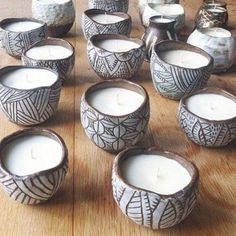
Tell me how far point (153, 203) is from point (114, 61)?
0.99 feet

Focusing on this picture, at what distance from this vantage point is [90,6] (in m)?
0.89

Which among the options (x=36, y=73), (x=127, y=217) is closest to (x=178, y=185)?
(x=127, y=217)

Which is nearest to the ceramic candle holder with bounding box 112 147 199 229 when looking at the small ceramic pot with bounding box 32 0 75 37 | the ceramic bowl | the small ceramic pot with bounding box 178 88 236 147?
the small ceramic pot with bounding box 178 88 236 147

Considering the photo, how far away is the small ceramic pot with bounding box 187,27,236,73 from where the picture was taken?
27.6 inches

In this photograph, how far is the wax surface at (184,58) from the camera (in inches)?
25.3

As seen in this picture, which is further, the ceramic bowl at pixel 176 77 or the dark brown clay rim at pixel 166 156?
the ceramic bowl at pixel 176 77

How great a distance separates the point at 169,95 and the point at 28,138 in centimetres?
25

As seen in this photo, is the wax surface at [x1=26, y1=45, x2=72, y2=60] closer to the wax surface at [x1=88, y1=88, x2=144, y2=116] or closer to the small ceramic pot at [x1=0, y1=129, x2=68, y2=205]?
the wax surface at [x1=88, y1=88, x2=144, y2=116]

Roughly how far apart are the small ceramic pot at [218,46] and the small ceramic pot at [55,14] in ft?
0.77

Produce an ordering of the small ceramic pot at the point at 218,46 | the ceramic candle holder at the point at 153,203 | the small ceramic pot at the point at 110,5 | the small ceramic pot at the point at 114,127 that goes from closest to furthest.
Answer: the ceramic candle holder at the point at 153,203
the small ceramic pot at the point at 114,127
the small ceramic pot at the point at 218,46
the small ceramic pot at the point at 110,5

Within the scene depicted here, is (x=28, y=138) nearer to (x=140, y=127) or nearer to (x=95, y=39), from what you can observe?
(x=140, y=127)

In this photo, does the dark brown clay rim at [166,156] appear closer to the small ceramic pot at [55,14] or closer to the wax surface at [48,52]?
the wax surface at [48,52]

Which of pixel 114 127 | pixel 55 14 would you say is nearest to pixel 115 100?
pixel 114 127

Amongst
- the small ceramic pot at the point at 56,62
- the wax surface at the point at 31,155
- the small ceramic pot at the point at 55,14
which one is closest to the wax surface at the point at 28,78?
the small ceramic pot at the point at 56,62
